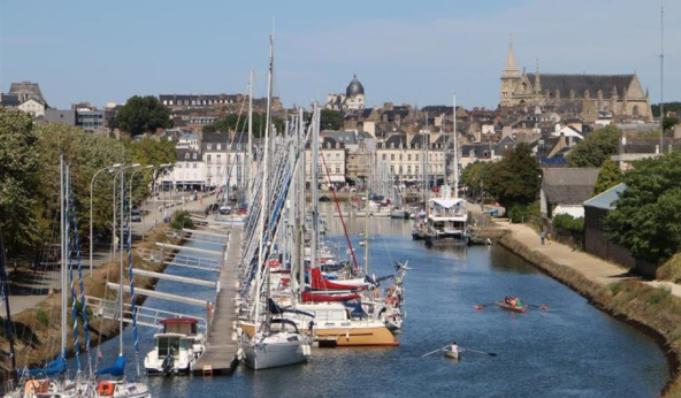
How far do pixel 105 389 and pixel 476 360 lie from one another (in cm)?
1237

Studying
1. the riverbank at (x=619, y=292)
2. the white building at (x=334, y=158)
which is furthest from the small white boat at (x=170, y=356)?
the white building at (x=334, y=158)

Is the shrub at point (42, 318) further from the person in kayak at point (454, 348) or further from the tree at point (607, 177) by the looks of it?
the tree at point (607, 177)

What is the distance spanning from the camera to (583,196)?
8225cm

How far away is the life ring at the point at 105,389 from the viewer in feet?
96.1

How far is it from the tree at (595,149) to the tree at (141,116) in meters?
83.5

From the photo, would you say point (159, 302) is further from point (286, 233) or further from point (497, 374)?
point (497, 374)

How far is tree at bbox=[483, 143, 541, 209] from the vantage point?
298ft

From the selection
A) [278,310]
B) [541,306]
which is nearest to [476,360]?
[278,310]

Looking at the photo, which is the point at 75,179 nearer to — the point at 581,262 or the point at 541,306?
the point at 541,306

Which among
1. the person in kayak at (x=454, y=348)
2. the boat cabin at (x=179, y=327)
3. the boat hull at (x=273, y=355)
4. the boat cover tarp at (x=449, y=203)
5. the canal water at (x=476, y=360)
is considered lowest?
the canal water at (x=476, y=360)

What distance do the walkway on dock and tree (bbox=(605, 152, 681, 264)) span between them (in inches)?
494

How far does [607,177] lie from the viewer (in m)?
77.8

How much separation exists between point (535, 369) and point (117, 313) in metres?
10.9

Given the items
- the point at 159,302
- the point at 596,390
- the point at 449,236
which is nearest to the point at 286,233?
the point at 159,302
